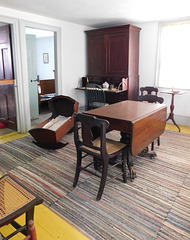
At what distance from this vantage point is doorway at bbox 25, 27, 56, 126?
4637mm

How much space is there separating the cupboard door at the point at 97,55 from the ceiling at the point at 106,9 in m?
0.46

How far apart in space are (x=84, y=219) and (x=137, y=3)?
301 centimetres

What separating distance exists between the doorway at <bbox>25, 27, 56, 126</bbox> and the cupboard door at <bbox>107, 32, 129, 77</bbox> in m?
1.60

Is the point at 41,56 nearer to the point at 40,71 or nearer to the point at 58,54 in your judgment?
the point at 40,71

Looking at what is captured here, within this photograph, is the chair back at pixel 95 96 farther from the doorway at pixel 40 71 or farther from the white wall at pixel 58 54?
the doorway at pixel 40 71

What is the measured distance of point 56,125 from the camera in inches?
137

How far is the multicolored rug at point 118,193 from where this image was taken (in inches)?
68.0

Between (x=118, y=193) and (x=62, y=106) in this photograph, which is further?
(x=62, y=106)

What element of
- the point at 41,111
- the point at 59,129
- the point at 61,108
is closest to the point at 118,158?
the point at 59,129

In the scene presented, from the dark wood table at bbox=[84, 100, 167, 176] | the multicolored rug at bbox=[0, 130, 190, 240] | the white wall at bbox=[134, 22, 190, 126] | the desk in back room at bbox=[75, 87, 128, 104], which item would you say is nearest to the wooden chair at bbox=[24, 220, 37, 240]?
the multicolored rug at bbox=[0, 130, 190, 240]

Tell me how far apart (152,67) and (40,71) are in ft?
13.8

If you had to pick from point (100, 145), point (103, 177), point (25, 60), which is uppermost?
point (25, 60)

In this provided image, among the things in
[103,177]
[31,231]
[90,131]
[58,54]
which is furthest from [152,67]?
[31,231]

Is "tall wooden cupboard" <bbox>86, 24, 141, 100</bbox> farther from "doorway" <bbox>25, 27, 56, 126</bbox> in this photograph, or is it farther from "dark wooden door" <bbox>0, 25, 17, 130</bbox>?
"dark wooden door" <bbox>0, 25, 17, 130</bbox>
